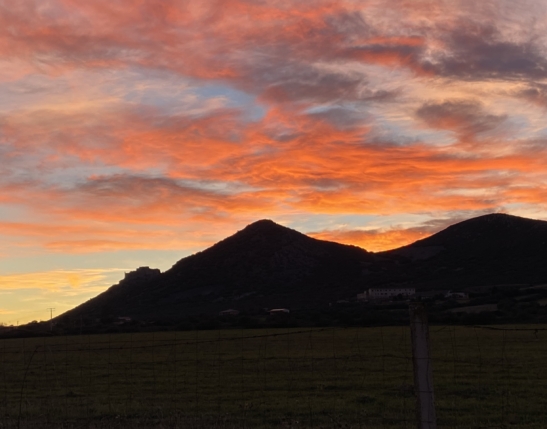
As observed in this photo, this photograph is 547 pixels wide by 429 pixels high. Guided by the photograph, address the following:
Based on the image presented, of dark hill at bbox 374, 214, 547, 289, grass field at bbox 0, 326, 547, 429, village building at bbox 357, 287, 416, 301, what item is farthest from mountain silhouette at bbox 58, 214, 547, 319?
grass field at bbox 0, 326, 547, 429

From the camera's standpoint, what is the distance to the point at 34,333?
75062 millimetres

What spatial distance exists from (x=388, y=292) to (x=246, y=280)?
4146 centimetres

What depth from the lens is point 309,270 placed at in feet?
581

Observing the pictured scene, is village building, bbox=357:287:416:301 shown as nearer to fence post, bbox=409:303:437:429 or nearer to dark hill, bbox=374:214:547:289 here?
dark hill, bbox=374:214:547:289

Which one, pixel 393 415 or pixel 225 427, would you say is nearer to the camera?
pixel 225 427

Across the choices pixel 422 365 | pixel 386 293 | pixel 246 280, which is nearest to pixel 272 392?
pixel 422 365

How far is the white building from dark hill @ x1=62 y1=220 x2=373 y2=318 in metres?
11.6

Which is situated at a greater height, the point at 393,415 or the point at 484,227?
the point at 484,227

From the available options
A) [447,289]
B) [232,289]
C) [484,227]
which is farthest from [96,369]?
[484,227]

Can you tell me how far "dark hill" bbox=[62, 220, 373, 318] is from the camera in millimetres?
158625

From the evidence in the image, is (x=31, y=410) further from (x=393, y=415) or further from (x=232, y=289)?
(x=232, y=289)

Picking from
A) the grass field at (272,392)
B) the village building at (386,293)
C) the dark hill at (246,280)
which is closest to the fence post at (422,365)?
the grass field at (272,392)

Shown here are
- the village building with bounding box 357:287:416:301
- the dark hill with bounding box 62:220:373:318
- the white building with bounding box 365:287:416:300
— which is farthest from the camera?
the dark hill with bounding box 62:220:373:318

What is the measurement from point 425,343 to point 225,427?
6.13m
